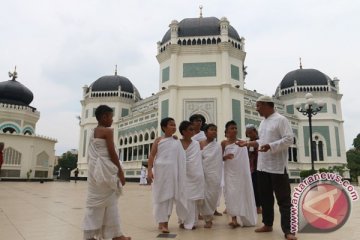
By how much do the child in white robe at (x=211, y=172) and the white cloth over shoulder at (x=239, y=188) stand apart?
0.14m

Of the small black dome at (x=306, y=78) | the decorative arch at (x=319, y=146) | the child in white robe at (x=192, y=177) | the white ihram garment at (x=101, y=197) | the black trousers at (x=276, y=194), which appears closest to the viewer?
the white ihram garment at (x=101, y=197)

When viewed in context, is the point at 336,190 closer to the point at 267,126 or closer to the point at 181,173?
the point at 267,126

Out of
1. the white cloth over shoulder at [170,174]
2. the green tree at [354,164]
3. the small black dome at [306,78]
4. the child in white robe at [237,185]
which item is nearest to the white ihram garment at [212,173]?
the child in white robe at [237,185]

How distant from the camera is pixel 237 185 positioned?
446 centimetres

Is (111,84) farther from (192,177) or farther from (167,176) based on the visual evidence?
(167,176)

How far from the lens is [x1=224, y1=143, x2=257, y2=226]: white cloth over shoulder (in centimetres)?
434

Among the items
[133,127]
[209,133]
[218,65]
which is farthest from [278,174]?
[133,127]

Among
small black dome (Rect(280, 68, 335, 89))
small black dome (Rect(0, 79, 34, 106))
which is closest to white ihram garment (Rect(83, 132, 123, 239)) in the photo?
small black dome (Rect(0, 79, 34, 106))

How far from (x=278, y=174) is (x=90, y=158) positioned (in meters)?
2.25

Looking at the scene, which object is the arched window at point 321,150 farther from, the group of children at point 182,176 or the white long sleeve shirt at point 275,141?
the white long sleeve shirt at point 275,141

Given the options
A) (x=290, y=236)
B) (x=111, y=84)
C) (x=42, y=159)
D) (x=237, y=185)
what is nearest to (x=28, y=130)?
(x=42, y=159)

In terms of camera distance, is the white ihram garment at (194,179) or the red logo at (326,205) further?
the white ihram garment at (194,179)

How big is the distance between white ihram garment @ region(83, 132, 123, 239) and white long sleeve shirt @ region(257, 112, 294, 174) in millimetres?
1877

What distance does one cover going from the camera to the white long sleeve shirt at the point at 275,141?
3705 millimetres
